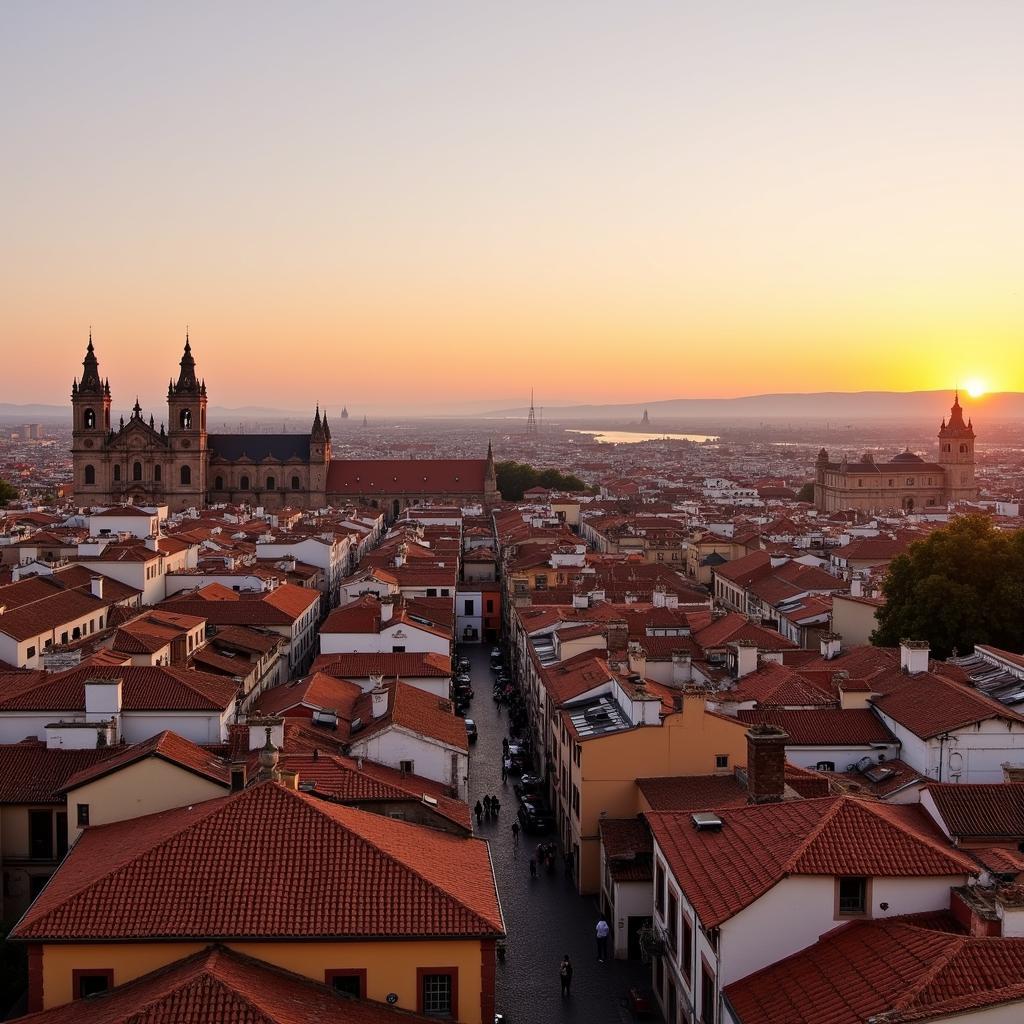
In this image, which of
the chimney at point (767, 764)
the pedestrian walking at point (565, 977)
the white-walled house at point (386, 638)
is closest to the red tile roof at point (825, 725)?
the chimney at point (767, 764)

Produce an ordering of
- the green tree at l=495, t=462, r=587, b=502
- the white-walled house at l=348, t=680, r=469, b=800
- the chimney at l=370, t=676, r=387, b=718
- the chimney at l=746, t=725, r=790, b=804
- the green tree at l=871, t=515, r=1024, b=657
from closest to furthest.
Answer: the chimney at l=746, t=725, r=790, b=804 < the white-walled house at l=348, t=680, r=469, b=800 < the chimney at l=370, t=676, r=387, b=718 < the green tree at l=871, t=515, r=1024, b=657 < the green tree at l=495, t=462, r=587, b=502

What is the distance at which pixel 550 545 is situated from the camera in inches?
3371

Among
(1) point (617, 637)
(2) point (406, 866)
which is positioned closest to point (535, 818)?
(1) point (617, 637)

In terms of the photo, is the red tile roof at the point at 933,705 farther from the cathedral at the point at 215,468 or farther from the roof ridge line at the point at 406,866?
the cathedral at the point at 215,468

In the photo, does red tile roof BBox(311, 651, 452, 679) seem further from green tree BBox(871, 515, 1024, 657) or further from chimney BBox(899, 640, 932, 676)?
green tree BBox(871, 515, 1024, 657)

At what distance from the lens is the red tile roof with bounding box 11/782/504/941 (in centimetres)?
1864

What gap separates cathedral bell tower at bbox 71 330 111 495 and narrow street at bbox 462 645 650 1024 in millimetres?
102623

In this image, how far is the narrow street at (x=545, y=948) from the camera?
25.8 m

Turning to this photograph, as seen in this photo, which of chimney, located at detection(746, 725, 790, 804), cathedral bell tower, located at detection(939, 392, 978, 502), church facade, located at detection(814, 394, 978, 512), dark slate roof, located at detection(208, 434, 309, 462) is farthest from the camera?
cathedral bell tower, located at detection(939, 392, 978, 502)

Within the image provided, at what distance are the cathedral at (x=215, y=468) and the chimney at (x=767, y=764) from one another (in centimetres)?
11015

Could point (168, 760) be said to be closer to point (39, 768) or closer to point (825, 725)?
point (39, 768)

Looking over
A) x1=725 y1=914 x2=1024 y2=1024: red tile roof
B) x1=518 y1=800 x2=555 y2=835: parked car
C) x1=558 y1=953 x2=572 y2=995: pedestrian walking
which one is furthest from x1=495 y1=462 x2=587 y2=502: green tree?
x1=725 y1=914 x2=1024 y2=1024: red tile roof

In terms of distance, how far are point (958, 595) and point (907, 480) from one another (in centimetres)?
10651

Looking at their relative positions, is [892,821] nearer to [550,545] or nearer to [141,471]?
[550,545]
